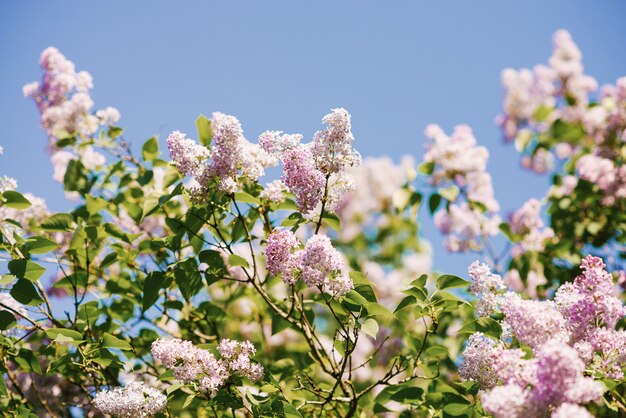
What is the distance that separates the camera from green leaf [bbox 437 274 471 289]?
187cm

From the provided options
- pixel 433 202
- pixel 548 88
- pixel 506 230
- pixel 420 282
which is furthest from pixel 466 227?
pixel 420 282

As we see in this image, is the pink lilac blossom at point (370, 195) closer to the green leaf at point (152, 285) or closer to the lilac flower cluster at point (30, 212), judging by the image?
the lilac flower cluster at point (30, 212)

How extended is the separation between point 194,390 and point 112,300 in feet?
3.36

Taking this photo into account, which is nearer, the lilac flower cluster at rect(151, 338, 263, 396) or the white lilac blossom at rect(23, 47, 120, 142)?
the lilac flower cluster at rect(151, 338, 263, 396)

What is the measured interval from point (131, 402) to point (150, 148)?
60.7 inches

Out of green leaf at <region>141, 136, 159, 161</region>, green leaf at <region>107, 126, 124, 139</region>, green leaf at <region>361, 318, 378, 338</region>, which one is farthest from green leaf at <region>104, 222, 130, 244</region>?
green leaf at <region>361, 318, 378, 338</region>

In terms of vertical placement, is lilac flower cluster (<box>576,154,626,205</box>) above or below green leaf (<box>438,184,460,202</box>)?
above

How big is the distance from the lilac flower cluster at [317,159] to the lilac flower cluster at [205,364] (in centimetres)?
58

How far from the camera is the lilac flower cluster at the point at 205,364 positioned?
185cm

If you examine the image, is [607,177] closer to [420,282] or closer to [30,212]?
[420,282]

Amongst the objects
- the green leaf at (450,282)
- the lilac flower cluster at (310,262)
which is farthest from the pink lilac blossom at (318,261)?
the green leaf at (450,282)

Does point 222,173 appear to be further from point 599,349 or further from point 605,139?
point 605,139

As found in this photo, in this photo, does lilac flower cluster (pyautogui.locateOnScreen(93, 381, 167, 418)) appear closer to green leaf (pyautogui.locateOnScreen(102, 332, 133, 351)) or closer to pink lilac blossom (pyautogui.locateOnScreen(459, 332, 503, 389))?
green leaf (pyautogui.locateOnScreen(102, 332, 133, 351))

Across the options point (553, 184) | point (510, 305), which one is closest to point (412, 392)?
point (510, 305)
